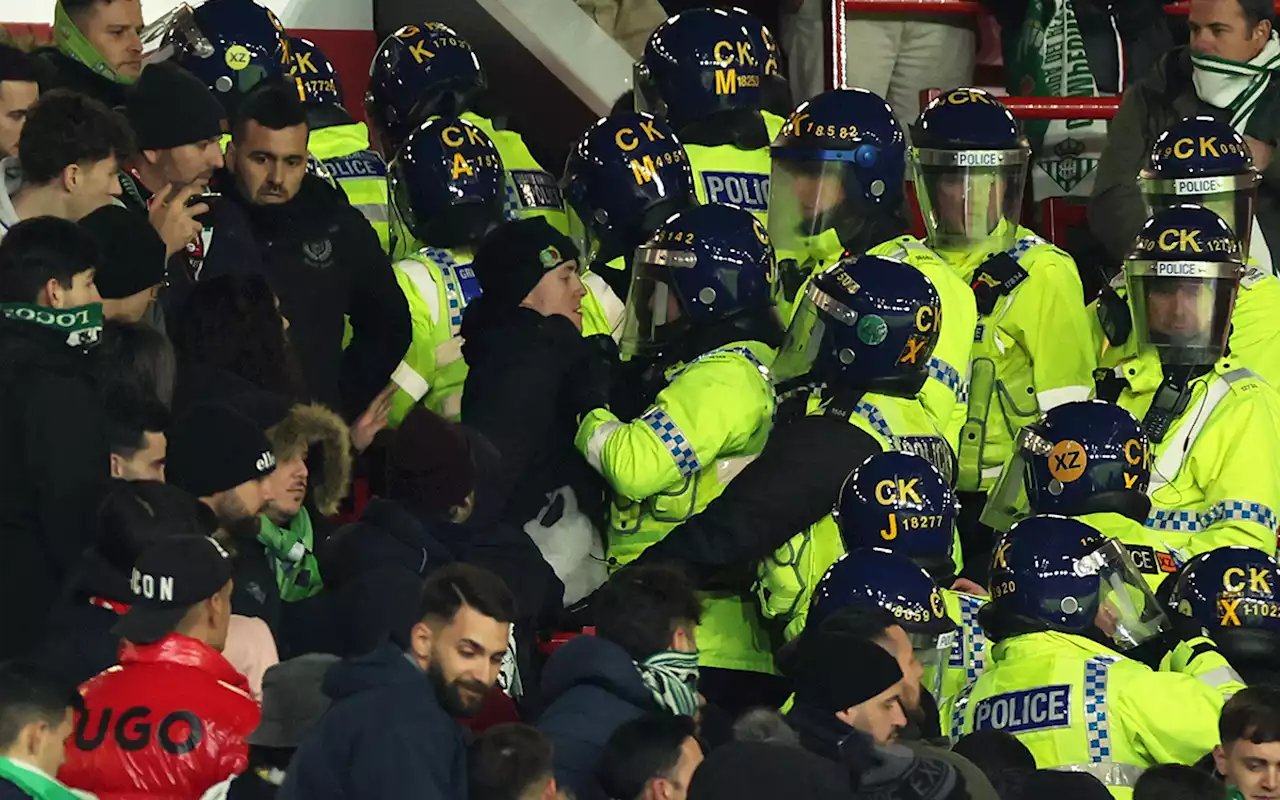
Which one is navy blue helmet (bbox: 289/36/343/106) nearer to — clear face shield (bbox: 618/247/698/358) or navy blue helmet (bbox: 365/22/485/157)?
navy blue helmet (bbox: 365/22/485/157)

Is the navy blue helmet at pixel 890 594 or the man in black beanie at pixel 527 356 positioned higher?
the man in black beanie at pixel 527 356

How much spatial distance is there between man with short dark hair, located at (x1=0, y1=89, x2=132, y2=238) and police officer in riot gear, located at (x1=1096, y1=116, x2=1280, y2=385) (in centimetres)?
383

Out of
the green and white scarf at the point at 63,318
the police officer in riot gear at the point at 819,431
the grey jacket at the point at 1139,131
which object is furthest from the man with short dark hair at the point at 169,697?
the grey jacket at the point at 1139,131

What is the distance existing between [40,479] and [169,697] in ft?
3.10

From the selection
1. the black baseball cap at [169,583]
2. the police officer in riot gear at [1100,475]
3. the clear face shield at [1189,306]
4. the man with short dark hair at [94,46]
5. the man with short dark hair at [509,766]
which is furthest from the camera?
the clear face shield at [1189,306]

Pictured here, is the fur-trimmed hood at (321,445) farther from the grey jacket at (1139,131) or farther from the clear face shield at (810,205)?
the grey jacket at (1139,131)

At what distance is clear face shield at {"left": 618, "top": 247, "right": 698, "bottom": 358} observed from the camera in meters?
7.68

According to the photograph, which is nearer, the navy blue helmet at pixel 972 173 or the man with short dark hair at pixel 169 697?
the man with short dark hair at pixel 169 697

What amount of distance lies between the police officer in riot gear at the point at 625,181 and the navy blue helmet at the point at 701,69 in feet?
1.94

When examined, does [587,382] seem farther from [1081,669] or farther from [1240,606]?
[1240,606]

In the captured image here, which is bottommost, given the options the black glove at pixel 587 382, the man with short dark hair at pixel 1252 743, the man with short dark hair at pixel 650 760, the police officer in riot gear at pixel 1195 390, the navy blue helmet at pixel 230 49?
the police officer in riot gear at pixel 1195 390

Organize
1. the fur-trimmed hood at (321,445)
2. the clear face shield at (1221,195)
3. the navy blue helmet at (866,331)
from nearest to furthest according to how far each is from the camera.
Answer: the fur-trimmed hood at (321,445), the navy blue helmet at (866,331), the clear face shield at (1221,195)

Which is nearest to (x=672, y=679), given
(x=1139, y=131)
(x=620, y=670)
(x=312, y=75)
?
(x=620, y=670)

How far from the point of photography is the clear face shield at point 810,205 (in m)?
8.55
